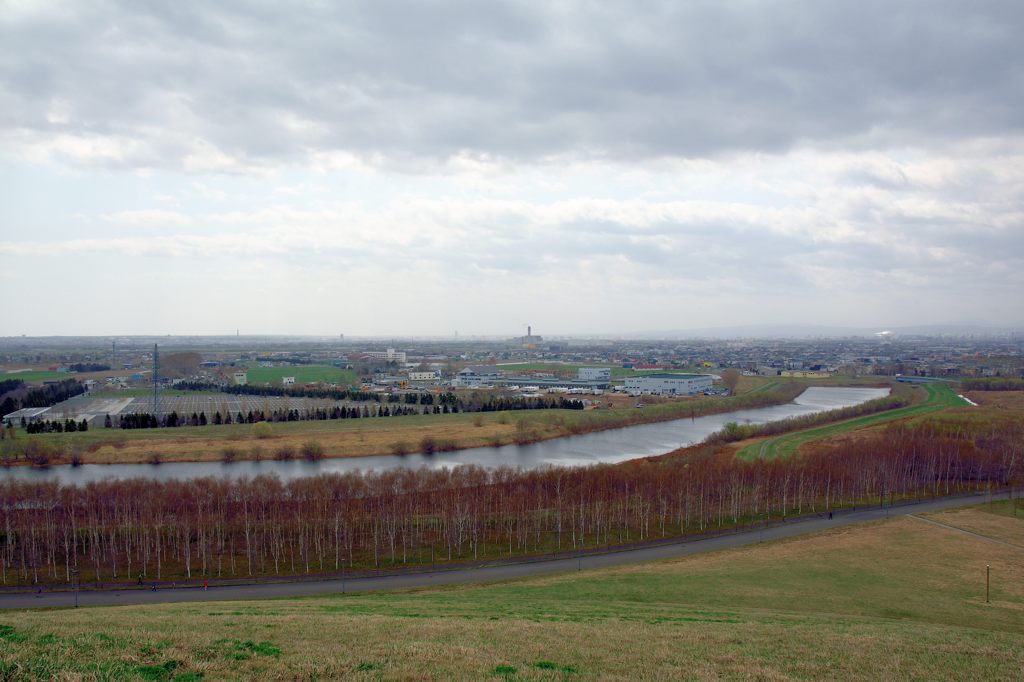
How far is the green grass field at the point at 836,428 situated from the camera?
74.6ft

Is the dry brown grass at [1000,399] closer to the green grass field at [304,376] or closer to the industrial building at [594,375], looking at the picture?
the industrial building at [594,375]

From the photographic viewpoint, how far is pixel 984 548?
467 inches

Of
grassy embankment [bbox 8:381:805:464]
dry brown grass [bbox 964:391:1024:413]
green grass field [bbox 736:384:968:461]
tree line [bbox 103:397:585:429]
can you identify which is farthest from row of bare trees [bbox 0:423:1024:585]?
dry brown grass [bbox 964:391:1024:413]

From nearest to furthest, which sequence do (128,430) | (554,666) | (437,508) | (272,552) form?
(554,666), (272,552), (437,508), (128,430)

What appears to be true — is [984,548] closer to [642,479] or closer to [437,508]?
[642,479]

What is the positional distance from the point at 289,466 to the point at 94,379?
1431 inches

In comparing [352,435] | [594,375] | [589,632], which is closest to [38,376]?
[352,435]

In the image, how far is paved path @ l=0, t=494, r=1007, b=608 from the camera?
32.8 ft

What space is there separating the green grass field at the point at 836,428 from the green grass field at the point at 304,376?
31749 millimetres

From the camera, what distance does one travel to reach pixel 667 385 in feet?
147

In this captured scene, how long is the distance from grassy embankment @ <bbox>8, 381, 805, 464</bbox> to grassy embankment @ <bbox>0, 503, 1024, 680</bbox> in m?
15.6

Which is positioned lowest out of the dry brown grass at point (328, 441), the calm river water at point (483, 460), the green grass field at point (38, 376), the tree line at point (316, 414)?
the calm river water at point (483, 460)

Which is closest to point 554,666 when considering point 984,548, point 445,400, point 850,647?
point 850,647

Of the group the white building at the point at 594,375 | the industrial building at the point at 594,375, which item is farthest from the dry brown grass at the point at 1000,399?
the white building at the point at 594,375
